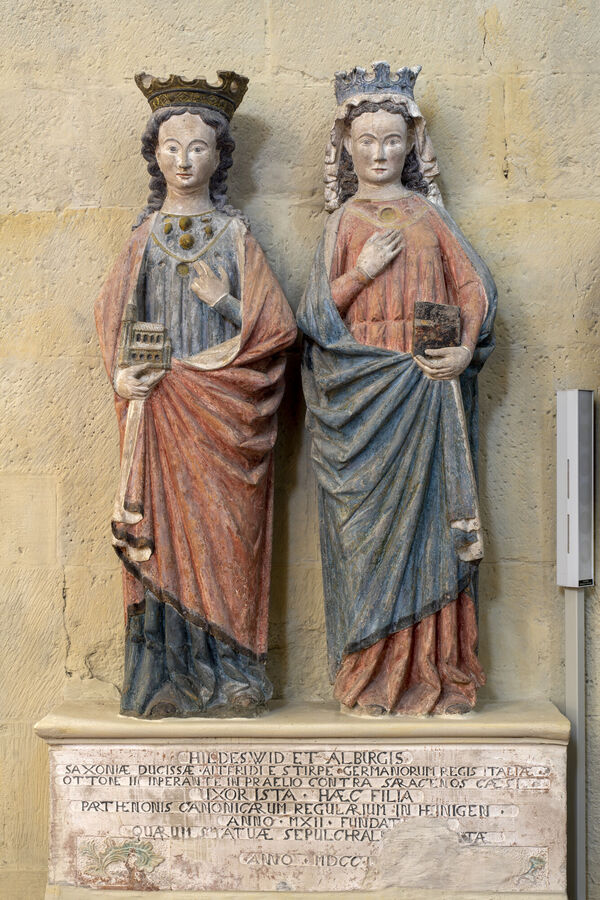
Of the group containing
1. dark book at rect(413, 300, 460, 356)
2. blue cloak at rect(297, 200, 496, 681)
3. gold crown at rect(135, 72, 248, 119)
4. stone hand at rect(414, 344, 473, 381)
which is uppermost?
gold crown at rect(135, 72, 248, 119)

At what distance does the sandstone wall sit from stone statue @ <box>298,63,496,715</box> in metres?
0.29

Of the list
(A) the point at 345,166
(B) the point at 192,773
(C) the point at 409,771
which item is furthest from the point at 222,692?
(A) the point at 345,166

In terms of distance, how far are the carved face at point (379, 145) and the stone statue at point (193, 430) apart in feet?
1.46

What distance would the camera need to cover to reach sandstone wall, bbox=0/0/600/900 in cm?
412

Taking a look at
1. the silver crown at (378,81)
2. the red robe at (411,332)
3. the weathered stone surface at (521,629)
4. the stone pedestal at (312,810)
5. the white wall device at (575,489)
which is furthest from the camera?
the weathered stone surface at (521,629)

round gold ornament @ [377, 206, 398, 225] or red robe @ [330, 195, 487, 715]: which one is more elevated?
round gold ornament @ [377, 206, 398, 225]

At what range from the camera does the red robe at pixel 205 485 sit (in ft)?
12.2

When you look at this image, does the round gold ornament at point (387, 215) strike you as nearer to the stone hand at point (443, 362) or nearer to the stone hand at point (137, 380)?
the stone hand at point (443, 362)

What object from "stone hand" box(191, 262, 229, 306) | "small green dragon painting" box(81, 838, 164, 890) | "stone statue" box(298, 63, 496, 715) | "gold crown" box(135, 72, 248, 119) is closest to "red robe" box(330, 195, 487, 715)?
"stone statue" box(298, 63, 496, 715)

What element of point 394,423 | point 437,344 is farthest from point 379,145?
point 394,423

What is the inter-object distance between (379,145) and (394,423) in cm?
93

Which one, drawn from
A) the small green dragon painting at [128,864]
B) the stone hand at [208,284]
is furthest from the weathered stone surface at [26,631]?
the stone hand at [208,284]

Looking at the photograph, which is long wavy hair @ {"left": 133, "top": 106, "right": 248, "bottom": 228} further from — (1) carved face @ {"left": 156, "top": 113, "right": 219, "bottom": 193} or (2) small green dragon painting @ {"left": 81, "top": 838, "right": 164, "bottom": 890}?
(2) small green dragon painting @ {"left": 81, "top": 838, "right": 164, "bottom": 890}

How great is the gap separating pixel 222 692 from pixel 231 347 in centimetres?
112
